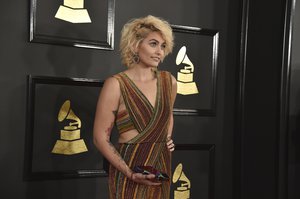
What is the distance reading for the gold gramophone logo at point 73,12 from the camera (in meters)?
2.31

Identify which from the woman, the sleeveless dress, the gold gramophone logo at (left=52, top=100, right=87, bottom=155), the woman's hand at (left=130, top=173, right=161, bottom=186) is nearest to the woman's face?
the woman

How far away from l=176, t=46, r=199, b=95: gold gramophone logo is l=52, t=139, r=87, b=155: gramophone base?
2.26 feet

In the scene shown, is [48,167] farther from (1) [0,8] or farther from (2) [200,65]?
(2) [200,65]

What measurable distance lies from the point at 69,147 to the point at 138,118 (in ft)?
2.04

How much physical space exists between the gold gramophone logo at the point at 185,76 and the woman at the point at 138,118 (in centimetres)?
73

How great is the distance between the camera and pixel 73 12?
2.34 meters

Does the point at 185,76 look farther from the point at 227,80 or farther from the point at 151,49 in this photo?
the point at 151,49

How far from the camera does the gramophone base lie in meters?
2.29

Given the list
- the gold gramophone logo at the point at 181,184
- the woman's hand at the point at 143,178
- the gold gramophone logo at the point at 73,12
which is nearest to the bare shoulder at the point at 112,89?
the woman's hand at the point at 143,178

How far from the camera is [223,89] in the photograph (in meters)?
2.86

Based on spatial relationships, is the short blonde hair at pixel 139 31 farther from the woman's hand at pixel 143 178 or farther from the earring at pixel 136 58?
the woman's hand at pixel 143 178

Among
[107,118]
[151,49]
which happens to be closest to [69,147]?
[107,118]

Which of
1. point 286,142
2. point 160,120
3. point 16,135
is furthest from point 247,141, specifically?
point 16,135

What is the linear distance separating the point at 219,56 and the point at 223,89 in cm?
21
